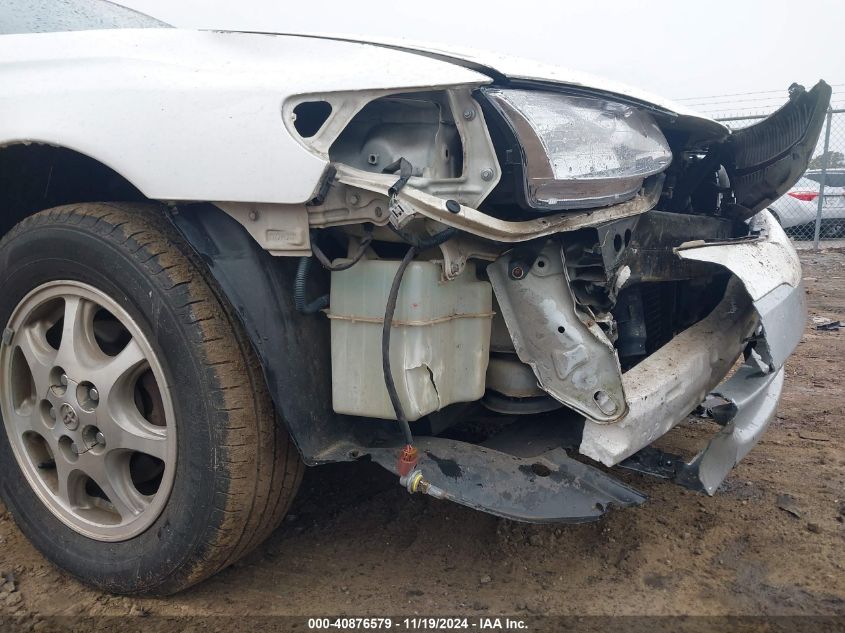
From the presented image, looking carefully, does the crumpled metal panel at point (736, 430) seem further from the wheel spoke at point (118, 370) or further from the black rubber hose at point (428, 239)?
the wheel spoke at point (118, 370)

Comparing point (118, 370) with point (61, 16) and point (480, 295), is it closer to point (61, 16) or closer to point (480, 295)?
point (480, 295)

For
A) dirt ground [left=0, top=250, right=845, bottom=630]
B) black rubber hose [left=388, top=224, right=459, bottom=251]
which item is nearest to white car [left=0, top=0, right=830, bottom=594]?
black rubber hose [left=388, top=224, right=459, bottom=251]

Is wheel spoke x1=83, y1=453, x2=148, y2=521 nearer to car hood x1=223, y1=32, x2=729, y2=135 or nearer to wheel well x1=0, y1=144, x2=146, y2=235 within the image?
wheel well x1=0, y1=144, x2=146, y2=235

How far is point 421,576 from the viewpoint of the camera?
2029 mm

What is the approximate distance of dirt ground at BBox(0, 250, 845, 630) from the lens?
74.9 inches

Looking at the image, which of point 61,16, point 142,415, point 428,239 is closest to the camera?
point 428,239

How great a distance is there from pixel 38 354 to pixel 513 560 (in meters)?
1.58

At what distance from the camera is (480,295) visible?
1771 millimetres

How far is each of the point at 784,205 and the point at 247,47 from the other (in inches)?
409

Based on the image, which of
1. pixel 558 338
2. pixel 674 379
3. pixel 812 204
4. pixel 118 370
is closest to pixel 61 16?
pixel 118 370

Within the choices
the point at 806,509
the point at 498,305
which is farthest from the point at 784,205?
the point at 498,305

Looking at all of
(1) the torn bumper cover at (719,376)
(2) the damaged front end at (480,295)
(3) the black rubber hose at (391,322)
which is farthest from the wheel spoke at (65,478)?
(1) the torn bumper cover at (719,376)

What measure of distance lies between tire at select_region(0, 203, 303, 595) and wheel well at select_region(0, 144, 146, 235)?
0.20 meters

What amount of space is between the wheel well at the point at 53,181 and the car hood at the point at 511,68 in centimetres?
76
